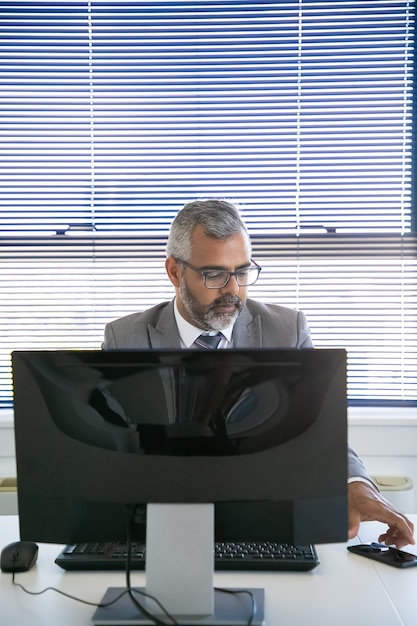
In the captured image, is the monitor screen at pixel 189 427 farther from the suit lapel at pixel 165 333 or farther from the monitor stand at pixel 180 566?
the suit lapel at pixel 165 333

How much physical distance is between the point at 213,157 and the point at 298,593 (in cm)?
216

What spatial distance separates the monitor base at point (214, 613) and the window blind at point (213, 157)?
1944mm

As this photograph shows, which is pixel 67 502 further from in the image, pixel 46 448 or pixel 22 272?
pixel 22 272

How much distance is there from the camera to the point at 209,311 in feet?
7.69

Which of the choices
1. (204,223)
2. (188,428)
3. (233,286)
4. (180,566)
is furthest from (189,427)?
(204,223)

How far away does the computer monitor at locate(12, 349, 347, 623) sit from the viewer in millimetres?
1276

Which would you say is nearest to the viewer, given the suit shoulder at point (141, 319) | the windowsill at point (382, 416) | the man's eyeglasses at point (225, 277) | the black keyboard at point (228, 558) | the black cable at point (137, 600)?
the black cable at point (137, 600)

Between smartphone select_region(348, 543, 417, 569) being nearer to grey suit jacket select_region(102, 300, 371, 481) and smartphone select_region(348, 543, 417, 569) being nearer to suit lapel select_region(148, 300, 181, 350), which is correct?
grey suit jacket select_region(102, 300, 371, 481)

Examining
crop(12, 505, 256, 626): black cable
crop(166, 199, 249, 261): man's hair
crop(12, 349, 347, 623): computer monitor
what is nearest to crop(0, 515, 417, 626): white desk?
crop(12, 505, 256, 626): black cable

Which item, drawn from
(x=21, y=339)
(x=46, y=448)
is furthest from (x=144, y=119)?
(x=46, y=448)

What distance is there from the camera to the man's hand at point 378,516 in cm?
165

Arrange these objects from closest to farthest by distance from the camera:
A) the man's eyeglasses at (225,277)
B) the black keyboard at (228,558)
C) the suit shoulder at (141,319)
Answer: the black keyboard at (228,558), the man's eyeglasses at (225,277), the suit shoulder at (141,319)

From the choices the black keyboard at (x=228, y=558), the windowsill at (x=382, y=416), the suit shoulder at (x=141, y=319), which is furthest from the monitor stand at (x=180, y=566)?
the windowsill at (x=382, y=416)

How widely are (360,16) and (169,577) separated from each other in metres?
2.60
